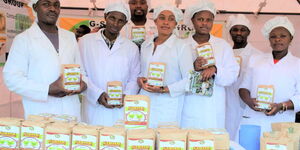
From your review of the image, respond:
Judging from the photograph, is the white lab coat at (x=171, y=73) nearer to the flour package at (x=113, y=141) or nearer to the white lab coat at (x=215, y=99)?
the white lab coat at (x=215, y=99)

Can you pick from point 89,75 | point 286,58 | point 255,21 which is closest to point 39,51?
point 89,75

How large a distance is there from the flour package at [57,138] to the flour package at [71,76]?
0.85 meters

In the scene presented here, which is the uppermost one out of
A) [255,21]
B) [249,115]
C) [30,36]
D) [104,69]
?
[255,21]

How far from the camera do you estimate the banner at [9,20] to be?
357 cm

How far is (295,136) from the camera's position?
1780 mm

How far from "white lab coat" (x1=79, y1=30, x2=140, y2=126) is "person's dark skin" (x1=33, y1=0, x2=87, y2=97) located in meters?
0.44

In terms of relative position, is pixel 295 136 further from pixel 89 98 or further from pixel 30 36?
pixel 30 36

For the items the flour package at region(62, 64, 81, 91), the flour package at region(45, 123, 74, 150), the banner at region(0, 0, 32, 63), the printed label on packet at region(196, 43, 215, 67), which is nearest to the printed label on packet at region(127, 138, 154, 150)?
the flour package at region(45, 123, 74, 150)

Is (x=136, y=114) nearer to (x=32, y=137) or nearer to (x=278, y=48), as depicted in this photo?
(x=32, y=137)

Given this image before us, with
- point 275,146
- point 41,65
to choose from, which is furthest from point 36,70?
point 275,146

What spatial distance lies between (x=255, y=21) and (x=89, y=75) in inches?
138

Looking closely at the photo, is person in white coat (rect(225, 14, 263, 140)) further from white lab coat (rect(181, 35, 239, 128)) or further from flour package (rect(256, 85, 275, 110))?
flour package (rect(256, 85, 275, 110))

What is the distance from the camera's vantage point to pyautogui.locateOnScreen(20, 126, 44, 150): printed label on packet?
1637 millimetres

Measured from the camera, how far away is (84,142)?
1588 millimetres
